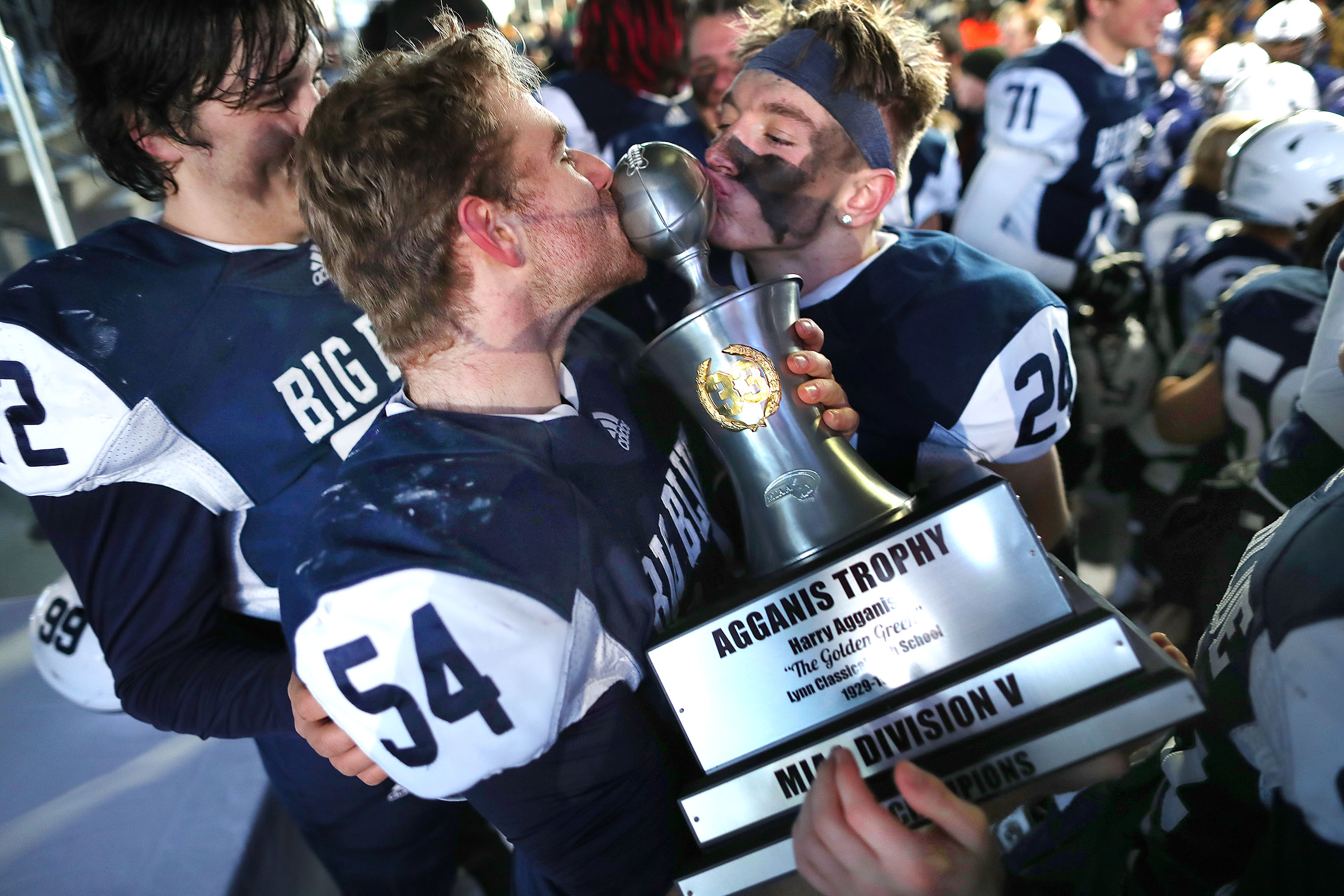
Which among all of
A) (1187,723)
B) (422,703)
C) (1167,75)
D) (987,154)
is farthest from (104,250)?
(1167,75)

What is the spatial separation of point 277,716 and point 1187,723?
1157 millimetres

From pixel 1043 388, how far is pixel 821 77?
649mm

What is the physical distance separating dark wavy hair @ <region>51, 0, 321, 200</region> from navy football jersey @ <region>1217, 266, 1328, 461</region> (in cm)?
220

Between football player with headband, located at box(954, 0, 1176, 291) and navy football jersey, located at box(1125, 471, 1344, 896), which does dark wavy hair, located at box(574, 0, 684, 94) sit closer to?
football player with headband, located at box(954, 0, 1176, 291)

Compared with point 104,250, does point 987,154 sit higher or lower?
lower

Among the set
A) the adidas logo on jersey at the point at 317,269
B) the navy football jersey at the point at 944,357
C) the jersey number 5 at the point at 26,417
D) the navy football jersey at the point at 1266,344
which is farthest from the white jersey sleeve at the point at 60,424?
the navy football jersey at the point at 1266,344

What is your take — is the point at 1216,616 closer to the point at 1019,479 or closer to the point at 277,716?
the point at 1019,479

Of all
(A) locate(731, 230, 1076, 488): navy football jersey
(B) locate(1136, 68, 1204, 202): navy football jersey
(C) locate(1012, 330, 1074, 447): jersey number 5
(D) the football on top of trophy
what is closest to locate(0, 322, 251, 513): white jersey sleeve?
(D) the football on top of trophy

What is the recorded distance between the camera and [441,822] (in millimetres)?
1517

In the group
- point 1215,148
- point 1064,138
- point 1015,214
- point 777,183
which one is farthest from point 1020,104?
point 777,183

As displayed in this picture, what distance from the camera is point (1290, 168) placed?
2162mm

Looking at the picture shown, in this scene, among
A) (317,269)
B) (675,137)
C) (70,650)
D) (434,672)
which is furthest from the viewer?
(675,137)

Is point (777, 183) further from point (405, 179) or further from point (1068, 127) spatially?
point (1068, 127)

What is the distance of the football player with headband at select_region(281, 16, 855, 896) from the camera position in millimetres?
818
